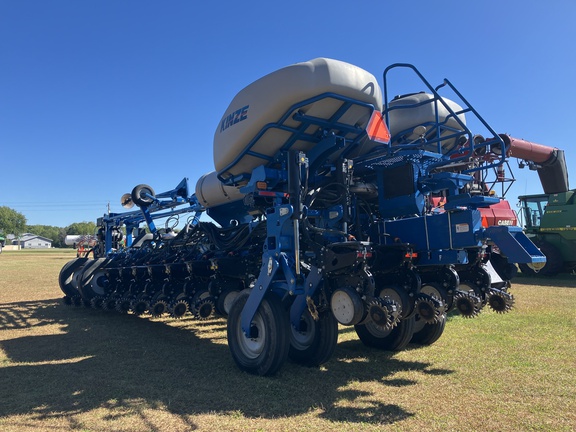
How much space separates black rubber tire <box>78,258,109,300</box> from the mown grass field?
240cm

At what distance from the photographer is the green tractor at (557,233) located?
48.0 feet

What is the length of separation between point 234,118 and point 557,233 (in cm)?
1377

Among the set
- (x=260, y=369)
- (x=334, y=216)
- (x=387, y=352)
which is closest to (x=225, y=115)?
(x=334, y=216)

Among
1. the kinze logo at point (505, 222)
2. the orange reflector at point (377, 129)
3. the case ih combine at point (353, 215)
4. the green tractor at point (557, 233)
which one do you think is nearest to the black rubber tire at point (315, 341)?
the case ih combine at point (353, 215)

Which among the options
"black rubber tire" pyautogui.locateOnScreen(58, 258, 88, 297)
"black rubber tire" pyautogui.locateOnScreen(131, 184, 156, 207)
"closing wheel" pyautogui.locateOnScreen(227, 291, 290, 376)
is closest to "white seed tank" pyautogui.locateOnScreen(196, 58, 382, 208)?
"closing wheel" pyautogui.locateOnScreen(227, 291, 290, 376)

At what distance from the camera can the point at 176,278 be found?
832 cm

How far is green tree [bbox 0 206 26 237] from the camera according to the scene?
9606 centimetres

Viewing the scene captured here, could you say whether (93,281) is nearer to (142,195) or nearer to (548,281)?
(142,195)

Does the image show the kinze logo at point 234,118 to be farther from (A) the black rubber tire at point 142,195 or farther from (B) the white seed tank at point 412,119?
(A) the black rubber tire at point 142,195

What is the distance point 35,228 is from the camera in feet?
459

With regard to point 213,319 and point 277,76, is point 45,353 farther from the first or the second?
point 277,76

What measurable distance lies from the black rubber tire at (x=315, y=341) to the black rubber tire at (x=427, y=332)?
4.99 ft

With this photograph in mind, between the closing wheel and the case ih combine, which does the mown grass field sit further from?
the case ih combine

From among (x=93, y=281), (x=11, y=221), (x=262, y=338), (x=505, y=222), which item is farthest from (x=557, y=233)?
(x=11, y=221)
